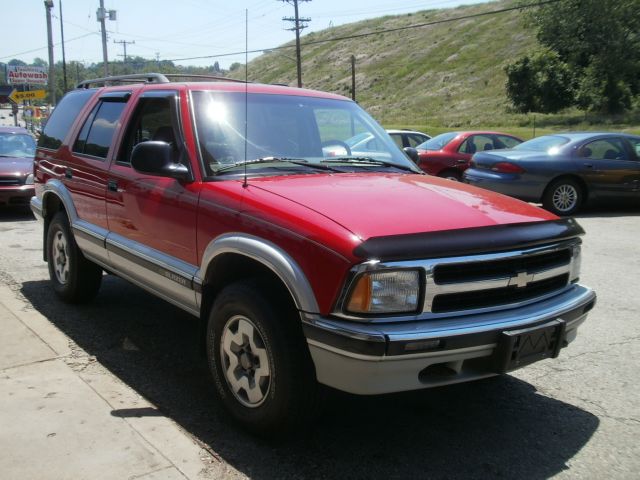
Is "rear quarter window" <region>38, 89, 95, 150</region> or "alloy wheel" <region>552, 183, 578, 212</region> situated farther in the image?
"alloy wheel" <region>552, 183, 578, 212</region>

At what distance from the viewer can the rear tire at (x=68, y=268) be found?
5.49 metres

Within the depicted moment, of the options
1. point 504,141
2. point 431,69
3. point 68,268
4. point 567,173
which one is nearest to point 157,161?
point 68,268

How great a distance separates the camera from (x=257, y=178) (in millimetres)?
3711

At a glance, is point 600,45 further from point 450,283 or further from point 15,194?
point 450,283

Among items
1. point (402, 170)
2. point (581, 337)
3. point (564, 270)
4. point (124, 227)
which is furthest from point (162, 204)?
point (581, 337)

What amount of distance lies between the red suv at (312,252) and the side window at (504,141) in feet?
32.9

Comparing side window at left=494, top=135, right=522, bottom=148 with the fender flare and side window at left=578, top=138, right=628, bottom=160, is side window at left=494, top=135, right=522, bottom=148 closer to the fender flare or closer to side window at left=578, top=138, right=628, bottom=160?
side window at left=578, top=138, right=628, bottom=160

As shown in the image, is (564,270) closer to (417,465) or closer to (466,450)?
(466,450)

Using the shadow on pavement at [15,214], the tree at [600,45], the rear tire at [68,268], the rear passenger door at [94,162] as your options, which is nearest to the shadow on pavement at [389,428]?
the rear tire at [68,268]

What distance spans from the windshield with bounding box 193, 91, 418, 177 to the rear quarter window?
2062mm

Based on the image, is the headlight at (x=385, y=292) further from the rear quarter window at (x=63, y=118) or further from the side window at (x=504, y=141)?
the side window at (x=504, y=141)

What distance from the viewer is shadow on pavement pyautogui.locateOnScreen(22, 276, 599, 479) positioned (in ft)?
10.1

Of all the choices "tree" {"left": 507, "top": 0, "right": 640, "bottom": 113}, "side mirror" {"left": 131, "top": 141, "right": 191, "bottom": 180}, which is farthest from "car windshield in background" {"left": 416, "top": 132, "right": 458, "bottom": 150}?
"tree" {"left": 507, "top": 0, "right": 640, "bottom": 113}

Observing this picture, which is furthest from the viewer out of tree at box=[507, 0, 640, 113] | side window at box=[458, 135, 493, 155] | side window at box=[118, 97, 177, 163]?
tree at box=[507, 0, 640, 113]
